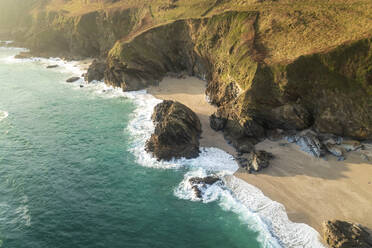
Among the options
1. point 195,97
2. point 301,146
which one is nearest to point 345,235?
point 301,146

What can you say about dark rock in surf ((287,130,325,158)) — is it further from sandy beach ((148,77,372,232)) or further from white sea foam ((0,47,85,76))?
white sea foam ((0,47,85,76))

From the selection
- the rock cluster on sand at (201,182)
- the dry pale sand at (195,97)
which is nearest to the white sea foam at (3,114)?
the dry pale sand at (195,97)

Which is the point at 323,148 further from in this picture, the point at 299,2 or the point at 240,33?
the point at 299,2

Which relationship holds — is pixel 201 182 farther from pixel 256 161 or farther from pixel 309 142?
pixel 309 142

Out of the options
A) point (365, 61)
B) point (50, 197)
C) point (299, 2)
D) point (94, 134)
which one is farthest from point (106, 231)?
point (299, 2)

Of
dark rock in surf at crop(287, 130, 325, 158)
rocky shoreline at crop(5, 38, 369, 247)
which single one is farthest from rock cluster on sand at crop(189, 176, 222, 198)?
dark rock in surf at crop(287, 130, 325, 158)
